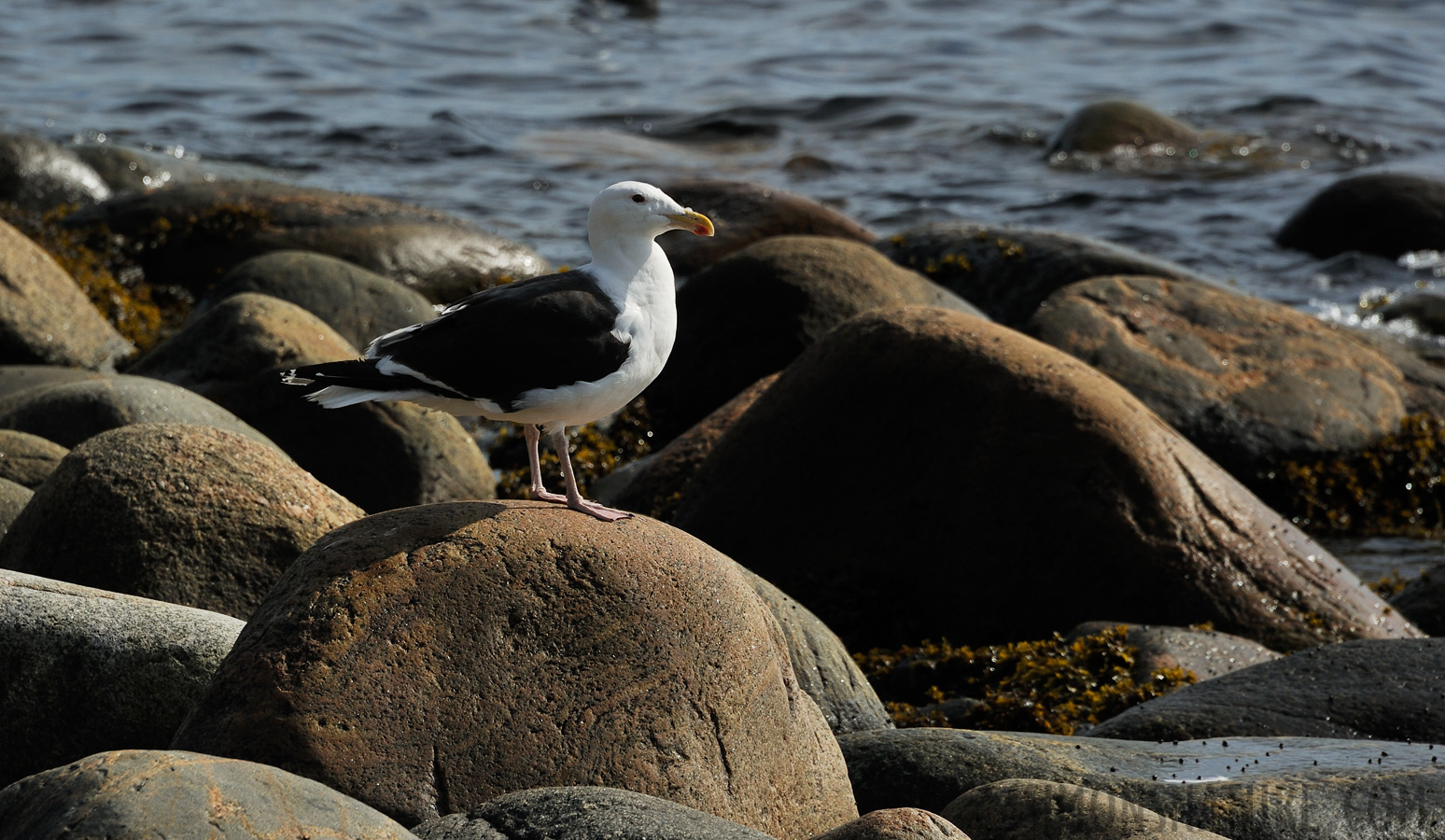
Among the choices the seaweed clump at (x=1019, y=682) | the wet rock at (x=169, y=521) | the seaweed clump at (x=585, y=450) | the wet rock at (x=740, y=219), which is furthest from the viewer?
the wet rock at (x=740, y=219)

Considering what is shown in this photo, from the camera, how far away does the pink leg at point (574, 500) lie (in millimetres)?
5078

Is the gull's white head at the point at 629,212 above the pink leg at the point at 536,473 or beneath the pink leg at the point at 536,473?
above

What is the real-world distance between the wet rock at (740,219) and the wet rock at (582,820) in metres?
10.7

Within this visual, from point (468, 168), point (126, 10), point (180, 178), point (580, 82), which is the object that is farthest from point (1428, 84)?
point (126, 10)

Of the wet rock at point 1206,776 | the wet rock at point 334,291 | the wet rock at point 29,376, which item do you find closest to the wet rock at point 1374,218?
the wet rock at point 334,291

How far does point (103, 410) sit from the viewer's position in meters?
7.68

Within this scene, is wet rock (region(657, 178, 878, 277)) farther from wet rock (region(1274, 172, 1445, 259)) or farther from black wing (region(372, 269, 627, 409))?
black wing (region(372, 269, 627, 409))

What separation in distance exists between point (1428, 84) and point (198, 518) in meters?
23.1

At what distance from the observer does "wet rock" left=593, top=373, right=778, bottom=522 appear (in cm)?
875

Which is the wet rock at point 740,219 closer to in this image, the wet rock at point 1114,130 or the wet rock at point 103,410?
the wet rock at point 1114,130

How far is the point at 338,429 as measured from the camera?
8820 mm

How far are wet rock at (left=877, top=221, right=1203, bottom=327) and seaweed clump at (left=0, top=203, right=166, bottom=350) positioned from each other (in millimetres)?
6678

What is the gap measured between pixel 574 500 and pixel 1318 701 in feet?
10.7

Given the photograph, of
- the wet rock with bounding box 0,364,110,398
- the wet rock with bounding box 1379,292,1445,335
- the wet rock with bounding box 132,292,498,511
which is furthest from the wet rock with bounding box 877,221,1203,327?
the wet rock with bounding box 0,364,110,398
